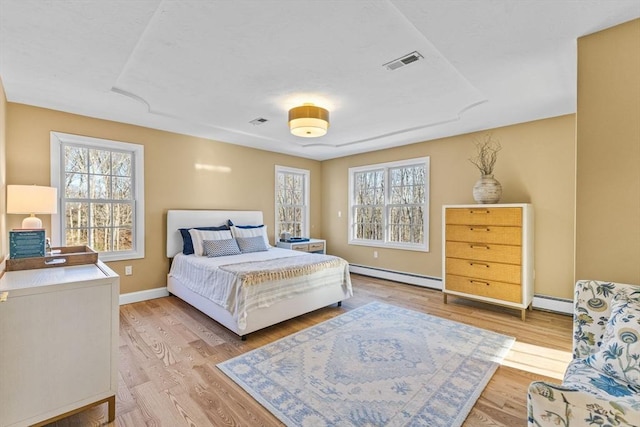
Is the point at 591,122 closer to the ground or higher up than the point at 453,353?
higher up

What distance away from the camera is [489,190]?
3662 millimetres

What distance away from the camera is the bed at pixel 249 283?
2.84 m

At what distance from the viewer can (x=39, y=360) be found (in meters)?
1.55

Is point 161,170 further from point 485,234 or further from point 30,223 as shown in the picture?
point 485,234

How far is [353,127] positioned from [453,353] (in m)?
3.00

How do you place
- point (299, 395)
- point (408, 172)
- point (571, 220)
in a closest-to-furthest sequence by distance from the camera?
point (299, 395) → point (571, 220) → point (408, 172)

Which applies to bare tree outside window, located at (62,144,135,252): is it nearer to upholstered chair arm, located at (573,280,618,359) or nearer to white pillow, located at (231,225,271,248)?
white pillow, located at (231,225,271,248)

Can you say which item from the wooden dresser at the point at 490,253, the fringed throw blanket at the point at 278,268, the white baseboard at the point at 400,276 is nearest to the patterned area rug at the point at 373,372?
the fringed throw blanket at the point at 278,268

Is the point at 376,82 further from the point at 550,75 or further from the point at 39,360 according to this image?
the point at 39,360

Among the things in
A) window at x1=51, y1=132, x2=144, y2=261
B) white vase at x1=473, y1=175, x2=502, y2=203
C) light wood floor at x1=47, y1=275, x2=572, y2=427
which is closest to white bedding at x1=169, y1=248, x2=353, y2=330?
light wood floor at x1=47, y1=275, x2=572, y2=427

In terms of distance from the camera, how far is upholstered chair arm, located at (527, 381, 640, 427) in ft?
2.89

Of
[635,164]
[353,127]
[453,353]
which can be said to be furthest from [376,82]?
[453,353]

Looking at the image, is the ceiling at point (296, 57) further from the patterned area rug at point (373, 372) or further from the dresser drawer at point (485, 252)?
the patterned area rug at point (373, 372)

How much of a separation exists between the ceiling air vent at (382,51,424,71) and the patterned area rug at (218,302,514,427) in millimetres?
2457
